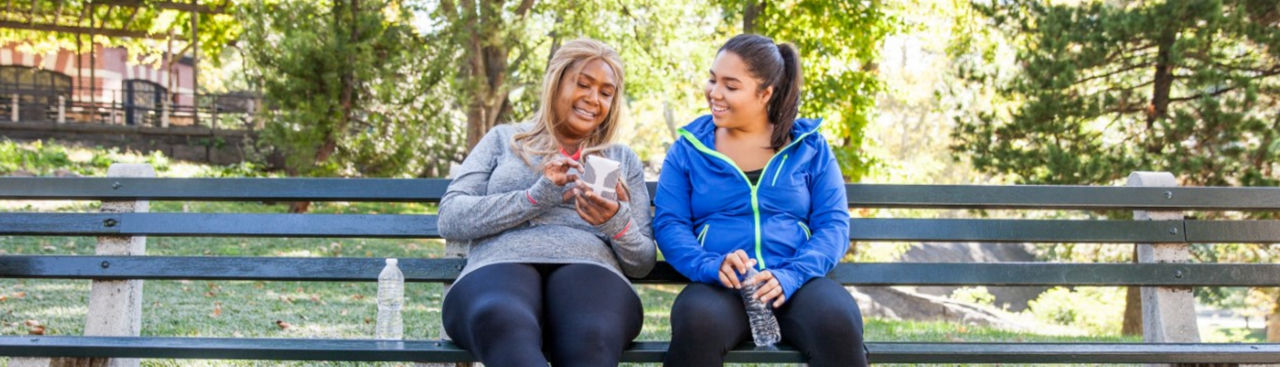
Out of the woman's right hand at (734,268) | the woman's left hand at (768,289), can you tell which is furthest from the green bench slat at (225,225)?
the woman's left hand at (768,289)

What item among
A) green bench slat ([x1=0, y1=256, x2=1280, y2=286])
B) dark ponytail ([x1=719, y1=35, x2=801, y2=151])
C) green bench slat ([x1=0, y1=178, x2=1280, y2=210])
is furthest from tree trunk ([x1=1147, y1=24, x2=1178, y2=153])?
dark ponytail ([x1=719, y1=35, x2=801, y2=151])

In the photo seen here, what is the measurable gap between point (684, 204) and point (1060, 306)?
1775cm

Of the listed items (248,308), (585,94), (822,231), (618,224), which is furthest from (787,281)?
(248,308)

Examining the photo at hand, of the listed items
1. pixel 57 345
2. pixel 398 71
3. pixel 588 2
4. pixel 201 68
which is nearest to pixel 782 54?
pixel 57 345

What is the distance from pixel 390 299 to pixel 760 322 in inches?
48.4

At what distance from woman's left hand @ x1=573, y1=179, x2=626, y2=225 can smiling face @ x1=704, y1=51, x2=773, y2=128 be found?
0.57 metres

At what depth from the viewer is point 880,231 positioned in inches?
150

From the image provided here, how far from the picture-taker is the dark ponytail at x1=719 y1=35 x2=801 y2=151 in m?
3.67

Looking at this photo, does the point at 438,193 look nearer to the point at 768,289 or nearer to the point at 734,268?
the point at 734,268

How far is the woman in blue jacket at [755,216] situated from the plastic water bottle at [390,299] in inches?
34.1

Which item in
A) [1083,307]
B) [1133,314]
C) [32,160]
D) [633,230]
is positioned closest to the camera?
[633,230]

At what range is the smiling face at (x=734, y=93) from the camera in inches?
144

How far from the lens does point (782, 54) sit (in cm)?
379

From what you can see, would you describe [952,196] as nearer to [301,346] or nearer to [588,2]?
[301,346]
